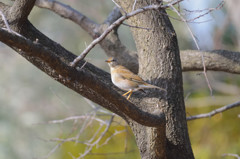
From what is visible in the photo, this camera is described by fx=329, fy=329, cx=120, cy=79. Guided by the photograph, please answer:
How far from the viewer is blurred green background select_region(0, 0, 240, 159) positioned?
7.08 m

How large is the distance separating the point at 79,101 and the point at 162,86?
883cm

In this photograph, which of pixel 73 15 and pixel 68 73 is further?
pixel 73 15

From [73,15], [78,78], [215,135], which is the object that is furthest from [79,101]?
[78,78]

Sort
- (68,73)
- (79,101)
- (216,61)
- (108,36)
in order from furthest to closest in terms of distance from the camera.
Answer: (79,101) → (108,36) → (216,61) → (68,73)

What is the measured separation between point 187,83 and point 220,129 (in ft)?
7.41

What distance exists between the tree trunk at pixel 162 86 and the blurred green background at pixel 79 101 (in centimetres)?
377

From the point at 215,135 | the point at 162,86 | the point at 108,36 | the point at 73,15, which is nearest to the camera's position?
the point at 162,86

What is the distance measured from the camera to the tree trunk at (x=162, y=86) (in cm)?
278

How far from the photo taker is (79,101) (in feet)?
37.9

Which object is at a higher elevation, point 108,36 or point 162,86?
point 162,86

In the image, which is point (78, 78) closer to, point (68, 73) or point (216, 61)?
point (68, 73)

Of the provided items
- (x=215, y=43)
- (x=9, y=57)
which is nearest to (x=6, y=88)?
(x=9, y=57)

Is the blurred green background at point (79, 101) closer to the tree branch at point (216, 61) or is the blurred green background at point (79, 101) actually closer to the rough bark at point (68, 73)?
the tree branch at point (216, 61)

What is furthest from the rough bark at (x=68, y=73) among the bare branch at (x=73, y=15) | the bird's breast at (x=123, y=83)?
the bare branch at (x=73, y=15)
